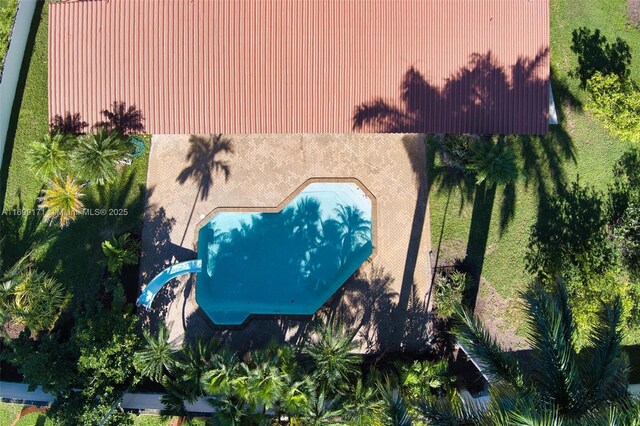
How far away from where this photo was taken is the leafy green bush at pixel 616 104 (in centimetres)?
1862

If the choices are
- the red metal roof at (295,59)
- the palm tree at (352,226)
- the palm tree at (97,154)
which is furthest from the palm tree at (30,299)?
the palm tree at (352,226)

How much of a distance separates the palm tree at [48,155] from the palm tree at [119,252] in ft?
12.3

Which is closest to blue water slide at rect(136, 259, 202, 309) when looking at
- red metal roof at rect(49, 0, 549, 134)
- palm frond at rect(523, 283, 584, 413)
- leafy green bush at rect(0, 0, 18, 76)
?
red metal roof at rect(49, 0, 549, 134)

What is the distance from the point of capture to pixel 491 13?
1817 cm

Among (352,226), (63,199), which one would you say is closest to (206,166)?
(63,199)

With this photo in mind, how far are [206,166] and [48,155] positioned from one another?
21.0 ft

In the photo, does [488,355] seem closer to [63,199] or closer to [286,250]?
[286,250]

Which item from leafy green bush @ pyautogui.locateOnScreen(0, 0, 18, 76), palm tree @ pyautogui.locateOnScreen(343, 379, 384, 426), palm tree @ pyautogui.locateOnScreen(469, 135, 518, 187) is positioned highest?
leafy green bush @ pyautogui.locateOnScreen(0, 0, 18, 76)

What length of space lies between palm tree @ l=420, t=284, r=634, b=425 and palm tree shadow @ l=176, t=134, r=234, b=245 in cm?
1310

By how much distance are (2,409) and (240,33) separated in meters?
20.4

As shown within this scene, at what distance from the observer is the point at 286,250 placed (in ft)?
69.9

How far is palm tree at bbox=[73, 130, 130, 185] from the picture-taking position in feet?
59.3

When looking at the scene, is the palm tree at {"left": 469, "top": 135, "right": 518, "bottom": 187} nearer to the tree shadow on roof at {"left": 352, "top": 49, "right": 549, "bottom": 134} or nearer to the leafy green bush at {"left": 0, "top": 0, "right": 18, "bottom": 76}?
the tree shadow on roof at {"left": 352, "top": 49, "right": 549, "bottom": 134}

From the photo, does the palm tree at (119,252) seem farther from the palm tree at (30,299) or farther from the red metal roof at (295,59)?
the red metal roof at (295,59)
